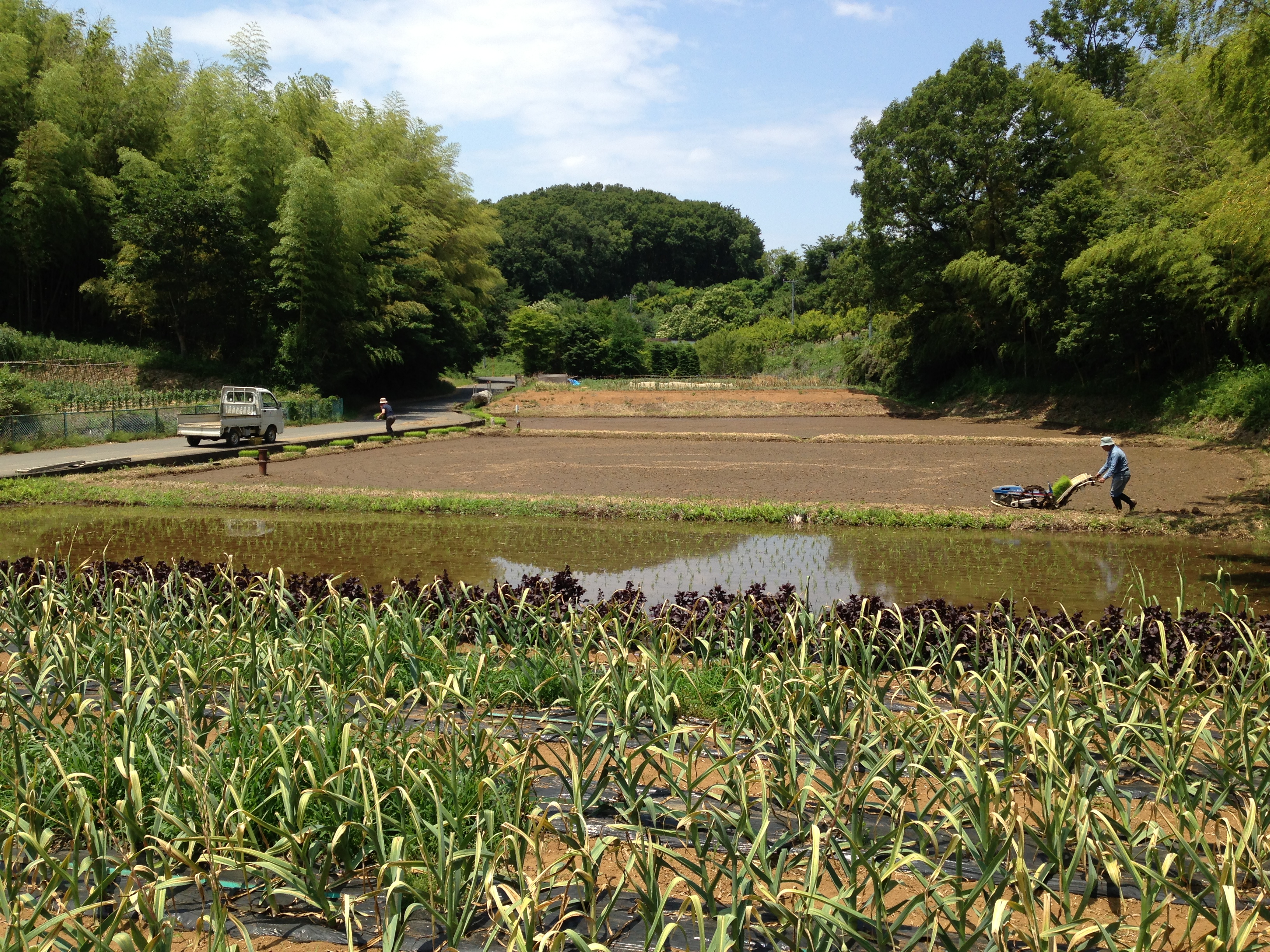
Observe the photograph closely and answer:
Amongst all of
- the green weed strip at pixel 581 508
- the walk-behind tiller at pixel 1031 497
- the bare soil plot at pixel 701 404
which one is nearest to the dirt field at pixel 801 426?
the bare soil plot at pixel 701 404

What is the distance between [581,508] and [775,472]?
660cm

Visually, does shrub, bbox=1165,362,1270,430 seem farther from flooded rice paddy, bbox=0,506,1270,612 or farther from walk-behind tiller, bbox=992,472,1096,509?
flooded rice paddy, bbox=0,506,1270,612

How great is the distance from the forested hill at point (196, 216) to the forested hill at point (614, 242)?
5637 cm

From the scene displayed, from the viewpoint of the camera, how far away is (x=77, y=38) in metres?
35.2

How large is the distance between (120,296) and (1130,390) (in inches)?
1381

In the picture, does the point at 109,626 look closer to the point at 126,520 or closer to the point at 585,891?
the point at 585,891

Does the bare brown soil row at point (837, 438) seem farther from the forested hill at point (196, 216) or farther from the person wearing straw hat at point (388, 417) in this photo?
the forested hill at point (196, 216)

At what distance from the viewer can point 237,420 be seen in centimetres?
2191

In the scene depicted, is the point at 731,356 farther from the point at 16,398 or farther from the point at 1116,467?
the point at 1116,467

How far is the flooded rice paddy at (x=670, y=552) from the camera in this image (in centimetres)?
921

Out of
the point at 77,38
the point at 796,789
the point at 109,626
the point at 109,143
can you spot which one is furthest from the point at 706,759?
the point at 77,38

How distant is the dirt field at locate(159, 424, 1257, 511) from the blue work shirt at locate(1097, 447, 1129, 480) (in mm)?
1387

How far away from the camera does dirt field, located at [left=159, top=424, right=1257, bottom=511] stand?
15.6 m

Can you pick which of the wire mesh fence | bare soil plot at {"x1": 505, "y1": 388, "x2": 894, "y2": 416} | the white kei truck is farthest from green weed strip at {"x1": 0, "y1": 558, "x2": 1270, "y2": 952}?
bare soil plot at {"x1": 505, "y1": 388, "x2": 894, "y2": 416}
